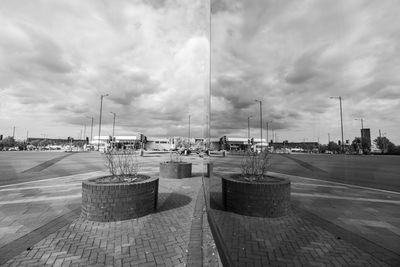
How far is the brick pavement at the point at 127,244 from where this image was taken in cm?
312

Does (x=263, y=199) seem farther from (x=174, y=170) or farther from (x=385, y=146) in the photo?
(x=174, y=170)

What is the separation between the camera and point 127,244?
3627 mm

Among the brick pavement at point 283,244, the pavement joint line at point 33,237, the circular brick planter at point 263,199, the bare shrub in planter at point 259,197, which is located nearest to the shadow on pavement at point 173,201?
the brick pavement at point 283,244

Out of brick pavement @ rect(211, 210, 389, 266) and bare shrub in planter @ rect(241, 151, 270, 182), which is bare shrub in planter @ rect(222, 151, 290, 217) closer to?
bare shrub in planter @ rect(241, 151, 270, 182)

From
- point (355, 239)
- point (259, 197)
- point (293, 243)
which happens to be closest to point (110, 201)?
point (259, 197)

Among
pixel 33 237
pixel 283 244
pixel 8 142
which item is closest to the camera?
pixel 283 244

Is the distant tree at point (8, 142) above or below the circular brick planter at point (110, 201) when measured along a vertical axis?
above

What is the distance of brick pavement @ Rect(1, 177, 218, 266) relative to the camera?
3125mm

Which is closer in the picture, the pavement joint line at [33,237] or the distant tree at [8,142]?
the pavement joint line at [33,237]

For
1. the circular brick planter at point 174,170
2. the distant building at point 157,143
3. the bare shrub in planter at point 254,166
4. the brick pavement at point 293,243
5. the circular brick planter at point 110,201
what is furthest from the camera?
the distant building at point 157,143

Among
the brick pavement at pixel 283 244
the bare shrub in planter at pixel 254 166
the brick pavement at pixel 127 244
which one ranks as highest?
the bare shrub in planter at pixel 254 166

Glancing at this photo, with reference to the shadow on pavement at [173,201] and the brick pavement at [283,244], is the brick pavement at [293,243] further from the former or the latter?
the shadow on pavement at [173,201]

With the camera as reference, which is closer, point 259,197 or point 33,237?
point 33,237

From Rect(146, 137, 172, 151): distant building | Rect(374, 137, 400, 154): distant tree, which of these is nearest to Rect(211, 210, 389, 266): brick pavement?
Rect(374, 137, 400, 154): distant tree
